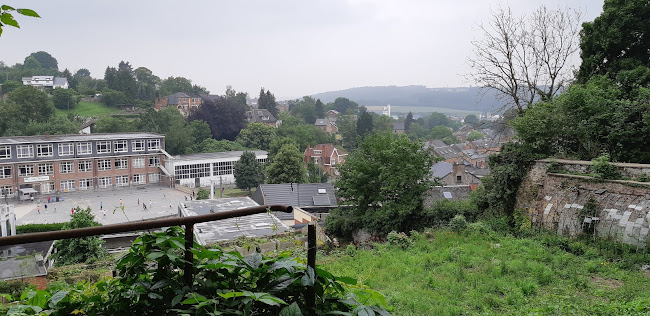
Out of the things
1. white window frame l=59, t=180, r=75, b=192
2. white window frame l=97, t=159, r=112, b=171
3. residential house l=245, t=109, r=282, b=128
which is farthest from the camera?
residential house l=245, t=109, r=282, b=128

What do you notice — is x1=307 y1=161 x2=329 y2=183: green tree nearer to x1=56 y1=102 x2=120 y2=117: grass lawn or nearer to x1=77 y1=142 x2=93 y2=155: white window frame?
x1=77 y1=142 x2=93 y2=155: white window frame

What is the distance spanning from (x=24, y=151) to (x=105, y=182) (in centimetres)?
744

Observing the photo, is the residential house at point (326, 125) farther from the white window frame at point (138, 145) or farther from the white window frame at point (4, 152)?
the white window frame at point (4, 152)

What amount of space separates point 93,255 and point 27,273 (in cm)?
319

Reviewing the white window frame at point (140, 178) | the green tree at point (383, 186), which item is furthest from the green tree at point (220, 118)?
the green tree at point (383, 186)

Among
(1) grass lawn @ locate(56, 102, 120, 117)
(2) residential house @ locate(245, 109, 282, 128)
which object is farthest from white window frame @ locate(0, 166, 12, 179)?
(2) residential house @ locate(245, 109, 282, 128)

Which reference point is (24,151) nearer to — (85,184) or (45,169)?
(45,169)

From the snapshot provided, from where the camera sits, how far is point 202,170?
4891 centimetres

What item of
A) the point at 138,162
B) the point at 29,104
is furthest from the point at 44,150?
the point at 29,104

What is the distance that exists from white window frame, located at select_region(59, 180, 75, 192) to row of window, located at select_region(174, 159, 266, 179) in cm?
937

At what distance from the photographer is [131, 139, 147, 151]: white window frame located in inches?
1823

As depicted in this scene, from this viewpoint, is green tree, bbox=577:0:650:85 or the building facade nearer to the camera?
green tree, bbox=577:0:650:85

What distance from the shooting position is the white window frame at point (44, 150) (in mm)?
41281

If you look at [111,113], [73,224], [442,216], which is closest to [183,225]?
[442,216]
